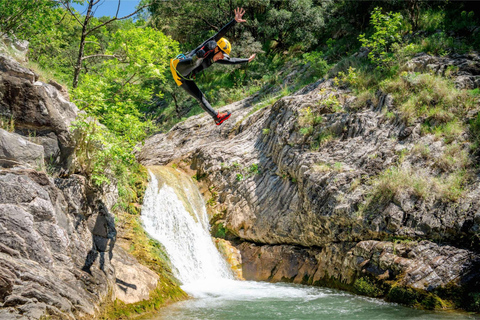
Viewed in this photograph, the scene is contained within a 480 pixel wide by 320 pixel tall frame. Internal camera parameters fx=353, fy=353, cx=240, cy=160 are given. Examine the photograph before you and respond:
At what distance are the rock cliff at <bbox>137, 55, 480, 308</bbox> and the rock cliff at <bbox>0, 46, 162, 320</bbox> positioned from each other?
4.66 meters

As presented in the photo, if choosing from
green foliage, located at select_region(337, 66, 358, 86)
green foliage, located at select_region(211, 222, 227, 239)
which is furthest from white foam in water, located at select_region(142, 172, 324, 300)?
green foliage, located at select_region(337, 66, 358, 86)

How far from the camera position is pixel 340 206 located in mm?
9641

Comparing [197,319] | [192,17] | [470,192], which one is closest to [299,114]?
[470,192]

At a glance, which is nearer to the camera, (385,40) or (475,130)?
(475,130)

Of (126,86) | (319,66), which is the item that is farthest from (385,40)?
(126,86)

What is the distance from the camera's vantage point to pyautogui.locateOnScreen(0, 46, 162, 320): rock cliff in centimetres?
525

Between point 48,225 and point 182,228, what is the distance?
6160 mm

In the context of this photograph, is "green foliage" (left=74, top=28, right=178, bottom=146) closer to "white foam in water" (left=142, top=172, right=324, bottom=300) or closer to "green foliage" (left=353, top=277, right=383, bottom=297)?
"white foam in water" (left=142, top=172, right=324, bottom=300)

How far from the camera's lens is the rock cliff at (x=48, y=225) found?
Answer: 207 inches

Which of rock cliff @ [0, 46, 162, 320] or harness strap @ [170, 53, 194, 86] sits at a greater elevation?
harness strap @ [170, 53, 194, 86]

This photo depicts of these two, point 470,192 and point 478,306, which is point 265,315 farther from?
point 470,192

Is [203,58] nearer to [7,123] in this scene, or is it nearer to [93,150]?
[93,150]

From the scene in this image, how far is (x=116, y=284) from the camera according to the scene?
290 inches

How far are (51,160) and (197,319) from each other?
4425 millimetres
